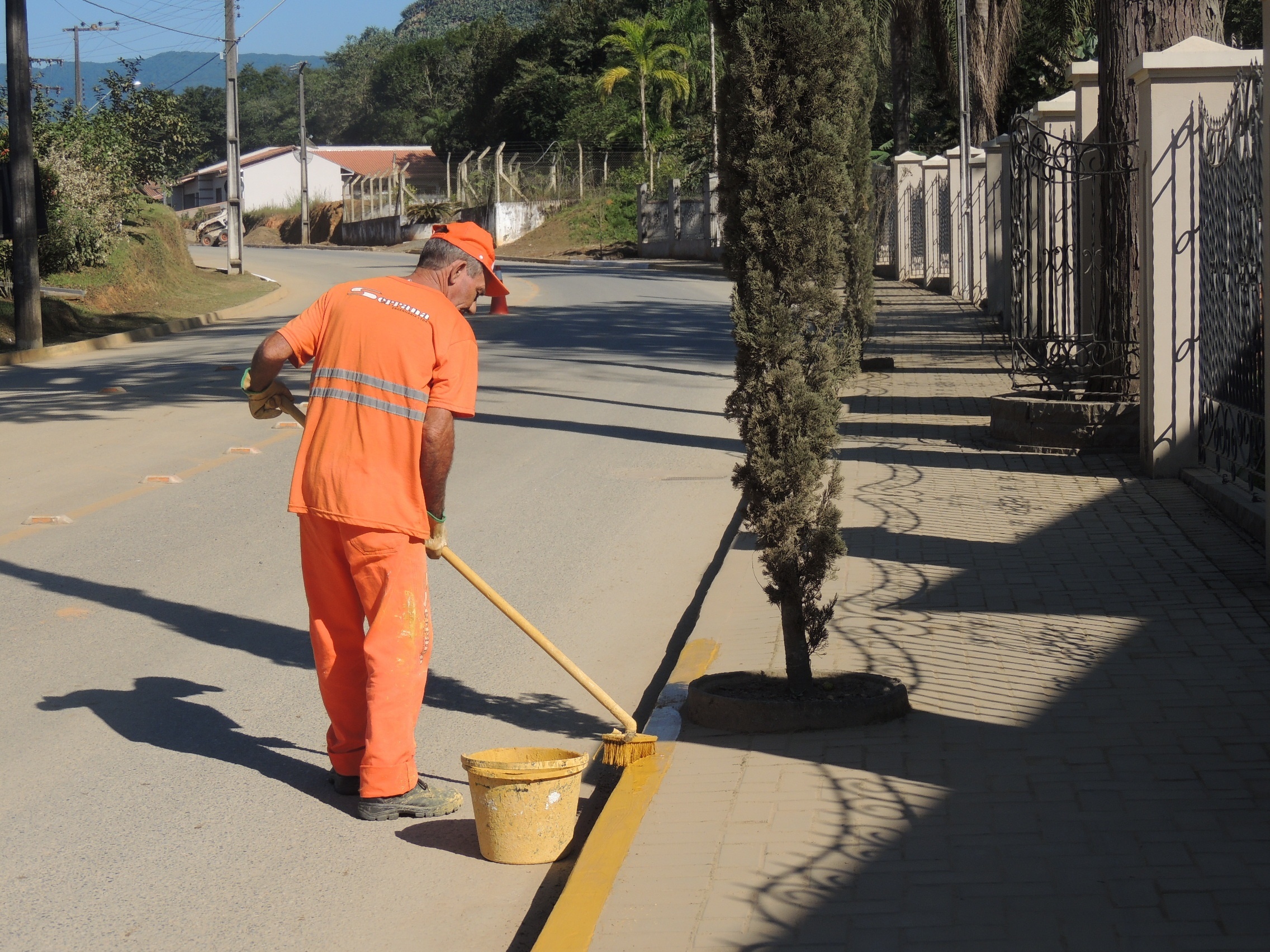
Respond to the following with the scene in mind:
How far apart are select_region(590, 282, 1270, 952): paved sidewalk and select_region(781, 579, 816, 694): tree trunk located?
0.79 feet

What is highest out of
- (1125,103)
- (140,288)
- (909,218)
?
(909,218)

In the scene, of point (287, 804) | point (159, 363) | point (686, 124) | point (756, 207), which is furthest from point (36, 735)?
point (686, 124)

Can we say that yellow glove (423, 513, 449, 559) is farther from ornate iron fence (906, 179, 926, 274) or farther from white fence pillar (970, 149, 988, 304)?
ornate iron fence (906, 179, 926, 274)

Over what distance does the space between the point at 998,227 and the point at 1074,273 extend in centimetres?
939

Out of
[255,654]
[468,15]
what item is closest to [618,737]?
[255,654]

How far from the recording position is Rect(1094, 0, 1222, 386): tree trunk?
35.3 ft

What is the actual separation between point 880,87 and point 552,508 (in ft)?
→ 134

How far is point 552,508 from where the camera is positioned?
9898 mm

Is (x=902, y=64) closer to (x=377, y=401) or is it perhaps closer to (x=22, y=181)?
(x=22, y=181)

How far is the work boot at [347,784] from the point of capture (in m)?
4.92

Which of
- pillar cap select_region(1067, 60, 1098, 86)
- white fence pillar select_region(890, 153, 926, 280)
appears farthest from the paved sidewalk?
white fence pillar select_region(890, 153, 926, 280)

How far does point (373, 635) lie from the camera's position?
458cm

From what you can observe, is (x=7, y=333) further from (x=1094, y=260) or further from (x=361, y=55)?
(x=361, y=55)

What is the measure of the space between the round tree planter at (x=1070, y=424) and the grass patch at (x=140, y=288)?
1711 centimetres
